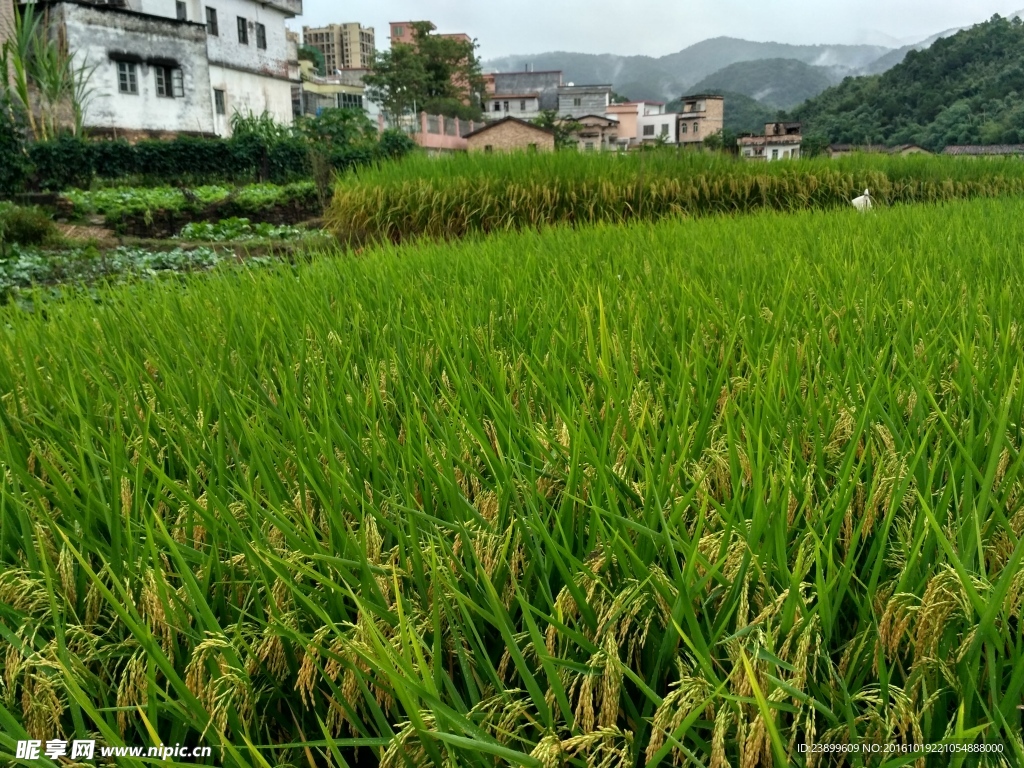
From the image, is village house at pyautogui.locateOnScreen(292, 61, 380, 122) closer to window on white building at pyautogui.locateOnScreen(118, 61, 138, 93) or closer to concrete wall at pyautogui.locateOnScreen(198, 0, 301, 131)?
concrete wall at pyautogui.locateOnScreen(198, 0, 301, 131)

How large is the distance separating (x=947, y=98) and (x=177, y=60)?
25.9 metres

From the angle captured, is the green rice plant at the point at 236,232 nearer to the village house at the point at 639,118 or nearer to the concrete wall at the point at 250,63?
the concrete wall at the point at 250,63

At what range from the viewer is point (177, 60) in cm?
2064

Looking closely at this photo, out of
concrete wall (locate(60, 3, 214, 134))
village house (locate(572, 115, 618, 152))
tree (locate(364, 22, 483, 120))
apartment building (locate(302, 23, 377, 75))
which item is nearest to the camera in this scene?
concrete wall (locate(60, 3, 214, 134))

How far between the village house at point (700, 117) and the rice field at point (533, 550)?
2444 inches

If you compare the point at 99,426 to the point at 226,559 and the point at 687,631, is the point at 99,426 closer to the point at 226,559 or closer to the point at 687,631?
the point at 226,559

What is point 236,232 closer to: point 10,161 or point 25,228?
point 25,228

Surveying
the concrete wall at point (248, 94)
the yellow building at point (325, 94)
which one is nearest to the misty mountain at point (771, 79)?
the yellow building at point (325, 94)

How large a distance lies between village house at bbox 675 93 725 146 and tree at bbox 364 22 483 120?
996 inches

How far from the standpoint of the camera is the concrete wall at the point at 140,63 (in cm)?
1859

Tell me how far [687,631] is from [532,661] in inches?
7.5

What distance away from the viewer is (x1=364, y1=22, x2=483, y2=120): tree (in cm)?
3675

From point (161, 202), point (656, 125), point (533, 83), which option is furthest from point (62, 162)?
point (656, 125)

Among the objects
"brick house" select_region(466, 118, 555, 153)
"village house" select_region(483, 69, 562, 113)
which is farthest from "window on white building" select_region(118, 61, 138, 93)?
"village house" select_region(483, 69, 562, 113)
